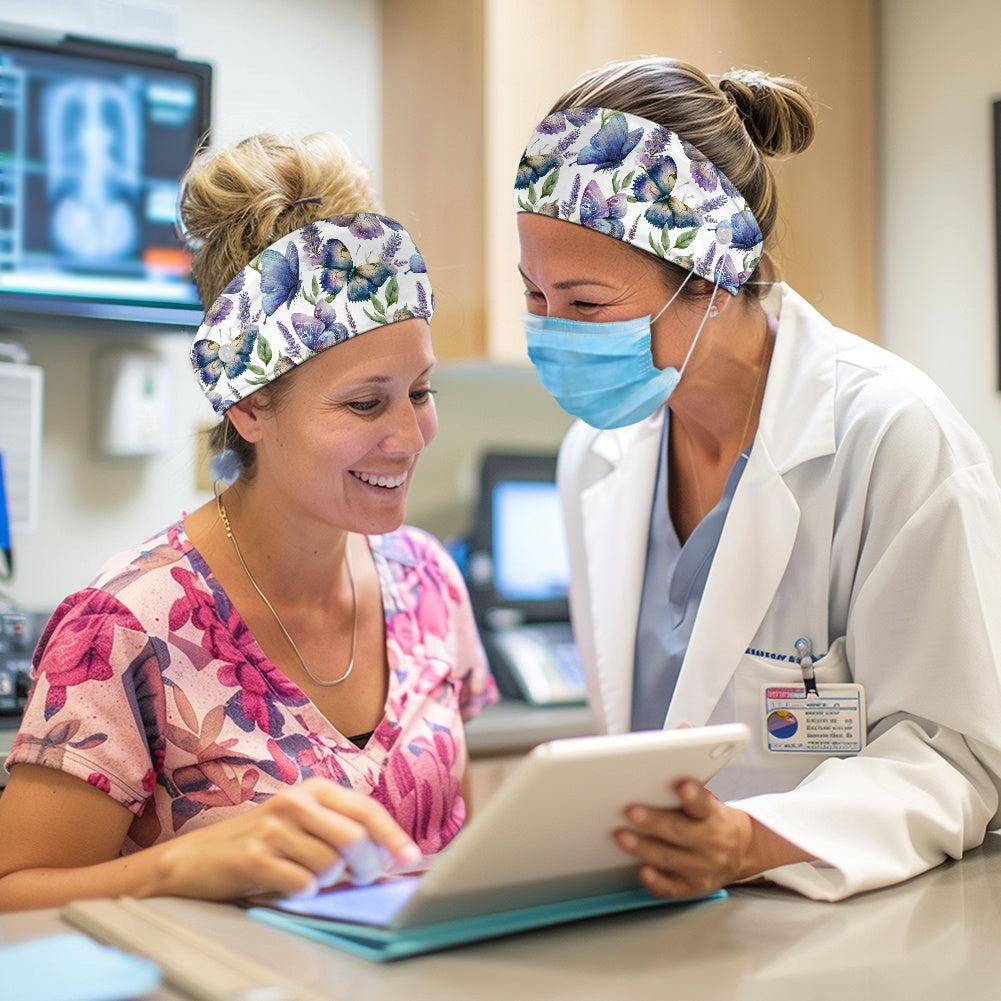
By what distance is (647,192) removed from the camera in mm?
1415

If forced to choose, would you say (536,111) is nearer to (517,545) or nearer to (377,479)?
(517,545)

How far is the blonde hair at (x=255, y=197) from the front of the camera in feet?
4.58

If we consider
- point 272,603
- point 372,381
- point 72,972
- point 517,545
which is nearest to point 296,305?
point 372,381

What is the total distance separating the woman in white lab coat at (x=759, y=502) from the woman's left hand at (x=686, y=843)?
0.06m

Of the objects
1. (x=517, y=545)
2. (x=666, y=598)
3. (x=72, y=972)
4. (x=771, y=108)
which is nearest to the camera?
(x=72, y=972)

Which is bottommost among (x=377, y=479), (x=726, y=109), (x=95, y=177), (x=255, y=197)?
(x=377, y=479)

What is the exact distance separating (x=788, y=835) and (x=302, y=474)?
66 centimetres

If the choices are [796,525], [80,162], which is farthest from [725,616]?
[80,162]

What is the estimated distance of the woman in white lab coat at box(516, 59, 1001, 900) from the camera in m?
1.16

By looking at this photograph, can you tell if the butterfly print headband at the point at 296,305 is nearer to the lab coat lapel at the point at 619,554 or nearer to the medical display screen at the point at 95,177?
the lab coat lapel at the point at 619,554

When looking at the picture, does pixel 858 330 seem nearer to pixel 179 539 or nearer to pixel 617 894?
pixel 179 539

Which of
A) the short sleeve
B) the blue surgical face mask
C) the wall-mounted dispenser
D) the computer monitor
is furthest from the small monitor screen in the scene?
the short sleeve

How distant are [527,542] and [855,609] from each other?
1.59 meters

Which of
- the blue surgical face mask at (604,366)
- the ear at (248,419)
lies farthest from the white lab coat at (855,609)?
the ear at (248,419)
